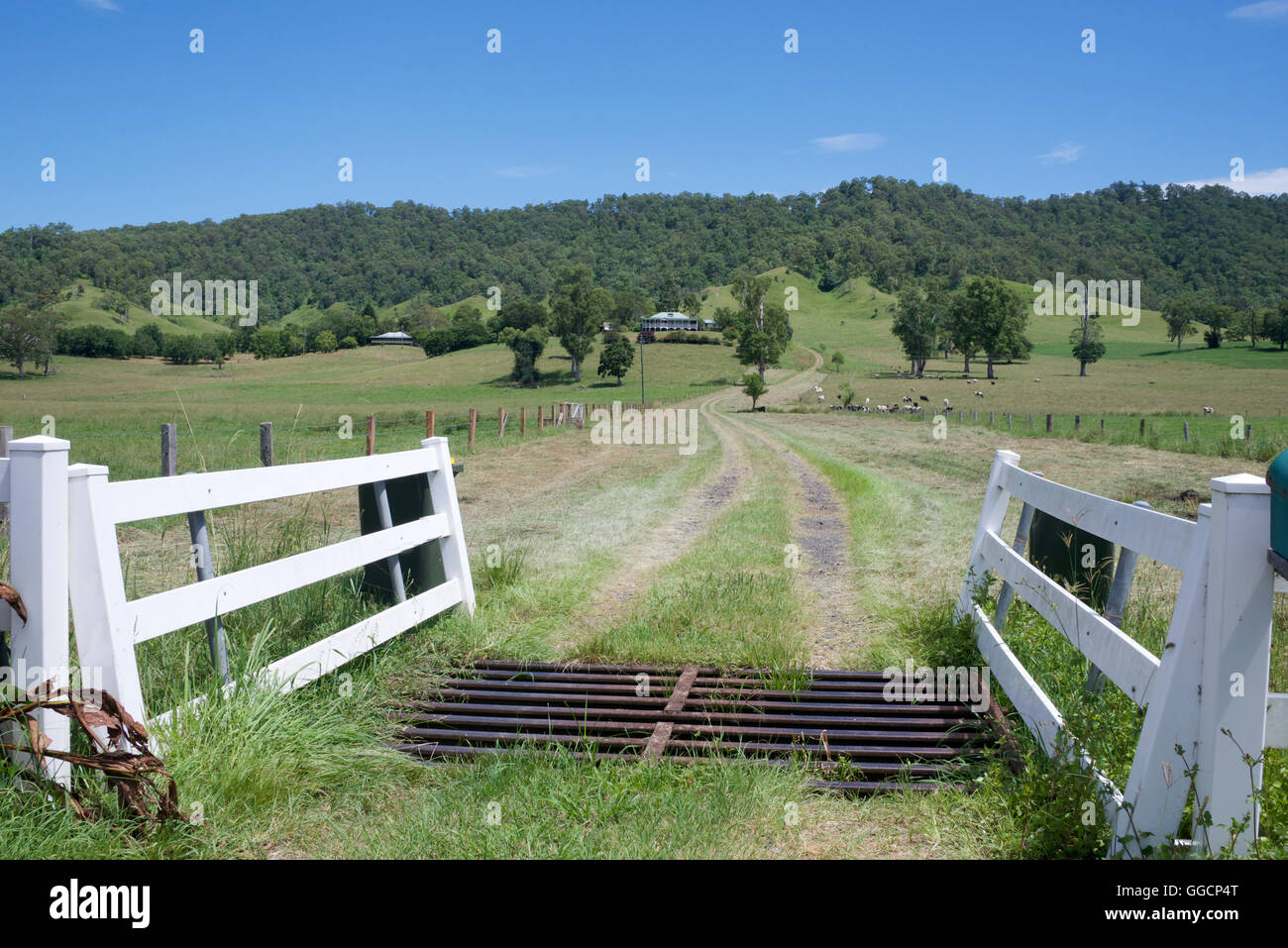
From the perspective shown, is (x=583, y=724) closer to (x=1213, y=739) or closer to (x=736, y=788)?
(x=736, y=788)

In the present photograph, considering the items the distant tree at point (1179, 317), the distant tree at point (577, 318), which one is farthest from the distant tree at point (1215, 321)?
the distant tree at point (577, 318)

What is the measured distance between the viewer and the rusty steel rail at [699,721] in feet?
12.5

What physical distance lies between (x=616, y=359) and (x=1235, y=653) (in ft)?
304

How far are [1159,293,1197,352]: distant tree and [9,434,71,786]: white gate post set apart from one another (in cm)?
13471

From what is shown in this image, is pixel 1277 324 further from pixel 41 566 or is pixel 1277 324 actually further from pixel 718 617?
pixel 41 566

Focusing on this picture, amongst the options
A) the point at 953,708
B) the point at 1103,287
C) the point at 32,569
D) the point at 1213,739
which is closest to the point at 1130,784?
the point at 1213,739

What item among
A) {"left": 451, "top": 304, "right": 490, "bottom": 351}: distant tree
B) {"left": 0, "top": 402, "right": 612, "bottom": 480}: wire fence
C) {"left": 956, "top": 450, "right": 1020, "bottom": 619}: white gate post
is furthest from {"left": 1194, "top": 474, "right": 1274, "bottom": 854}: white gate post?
{"left": 451, "top": 304, "right": 490, "bottom": 351}: distant tree

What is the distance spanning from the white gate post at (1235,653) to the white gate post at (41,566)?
11.8ft

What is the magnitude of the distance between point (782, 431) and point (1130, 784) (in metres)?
35.1

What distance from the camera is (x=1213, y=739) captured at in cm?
248

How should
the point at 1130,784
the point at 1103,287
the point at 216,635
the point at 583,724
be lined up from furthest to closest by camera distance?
the point at 1103,287 → the point at 583,724 → the point at 216,635 → the point at 1130,784

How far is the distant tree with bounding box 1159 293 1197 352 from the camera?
117m

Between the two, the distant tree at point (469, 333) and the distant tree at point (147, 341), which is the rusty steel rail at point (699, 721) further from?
the distant tree at point (469, 333)

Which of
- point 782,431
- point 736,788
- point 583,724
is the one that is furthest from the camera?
point 782,431
